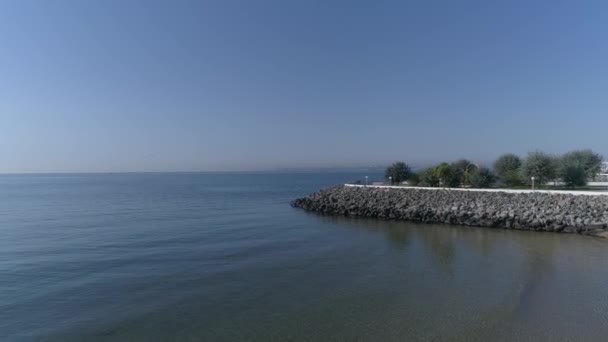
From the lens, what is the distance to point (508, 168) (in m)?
40.8

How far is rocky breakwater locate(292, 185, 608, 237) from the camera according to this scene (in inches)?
875

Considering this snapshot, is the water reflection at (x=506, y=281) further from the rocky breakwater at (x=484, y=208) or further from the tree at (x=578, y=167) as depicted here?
the tree at (x=578, y=167)

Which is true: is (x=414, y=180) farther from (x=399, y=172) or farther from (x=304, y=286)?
(x=304, y=286)

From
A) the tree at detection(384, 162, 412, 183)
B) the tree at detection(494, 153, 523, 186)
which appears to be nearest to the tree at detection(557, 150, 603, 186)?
the tree at detection(494, 153, 523, 186)

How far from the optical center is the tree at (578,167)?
35.2 m

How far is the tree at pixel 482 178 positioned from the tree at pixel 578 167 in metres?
6.00

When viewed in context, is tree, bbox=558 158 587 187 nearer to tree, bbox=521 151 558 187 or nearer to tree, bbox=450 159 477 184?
tree, bbox=521 151 558 187

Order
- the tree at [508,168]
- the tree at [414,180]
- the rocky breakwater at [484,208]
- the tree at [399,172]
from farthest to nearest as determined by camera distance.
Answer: the tree at [399,172] → the tree at [414,180] → the tree at [508,168] → the rocky breakwater at [484,208]

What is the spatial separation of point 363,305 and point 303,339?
2.66 m

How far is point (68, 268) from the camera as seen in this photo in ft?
50.8

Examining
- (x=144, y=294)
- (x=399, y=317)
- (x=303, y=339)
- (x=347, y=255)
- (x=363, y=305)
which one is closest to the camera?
(x=303, y=339)

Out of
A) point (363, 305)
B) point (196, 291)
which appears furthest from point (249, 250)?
point (363, 305)

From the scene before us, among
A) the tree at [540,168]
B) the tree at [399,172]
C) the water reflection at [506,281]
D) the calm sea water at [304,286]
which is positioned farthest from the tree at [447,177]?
the water reflection at [506,281]

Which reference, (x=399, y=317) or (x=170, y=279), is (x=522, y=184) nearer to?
(x=399, y=317)
